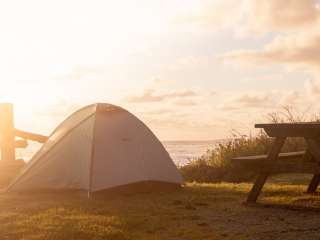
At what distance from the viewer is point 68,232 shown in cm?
740

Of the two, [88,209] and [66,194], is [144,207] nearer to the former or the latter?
[88,209]

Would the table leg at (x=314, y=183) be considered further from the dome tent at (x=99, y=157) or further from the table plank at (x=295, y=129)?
the dome tent at (x=99, y=157)

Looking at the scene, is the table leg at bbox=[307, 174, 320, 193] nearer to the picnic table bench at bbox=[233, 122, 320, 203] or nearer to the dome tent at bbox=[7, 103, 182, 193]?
the picnic table bench at bbox=[233, 122, 320, 203]

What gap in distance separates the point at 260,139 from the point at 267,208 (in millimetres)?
9503

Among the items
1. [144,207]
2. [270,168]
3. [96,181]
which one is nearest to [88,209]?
[144,207]

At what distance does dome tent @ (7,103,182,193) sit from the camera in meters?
11.4

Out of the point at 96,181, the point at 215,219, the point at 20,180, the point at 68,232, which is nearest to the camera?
the point at 68,232

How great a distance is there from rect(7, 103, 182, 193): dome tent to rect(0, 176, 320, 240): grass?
34 centimetres

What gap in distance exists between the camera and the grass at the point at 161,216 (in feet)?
24.1

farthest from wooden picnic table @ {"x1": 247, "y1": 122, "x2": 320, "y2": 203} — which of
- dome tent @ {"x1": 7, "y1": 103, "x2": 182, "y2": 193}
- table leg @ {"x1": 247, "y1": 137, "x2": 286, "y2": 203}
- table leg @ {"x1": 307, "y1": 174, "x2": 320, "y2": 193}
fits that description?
dome tent @ {"x1": 7, "y1": 103, "x2": 182, "y2": 193}

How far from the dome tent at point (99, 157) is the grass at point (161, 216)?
1.11 feet

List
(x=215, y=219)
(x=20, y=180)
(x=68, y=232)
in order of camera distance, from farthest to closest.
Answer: (x=20, y=180) → (x=215, y=219) → (x=68, y=232)

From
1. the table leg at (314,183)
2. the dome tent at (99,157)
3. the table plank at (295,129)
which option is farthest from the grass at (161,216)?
the table plank at (295,129)

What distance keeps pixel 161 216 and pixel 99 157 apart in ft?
9.98
